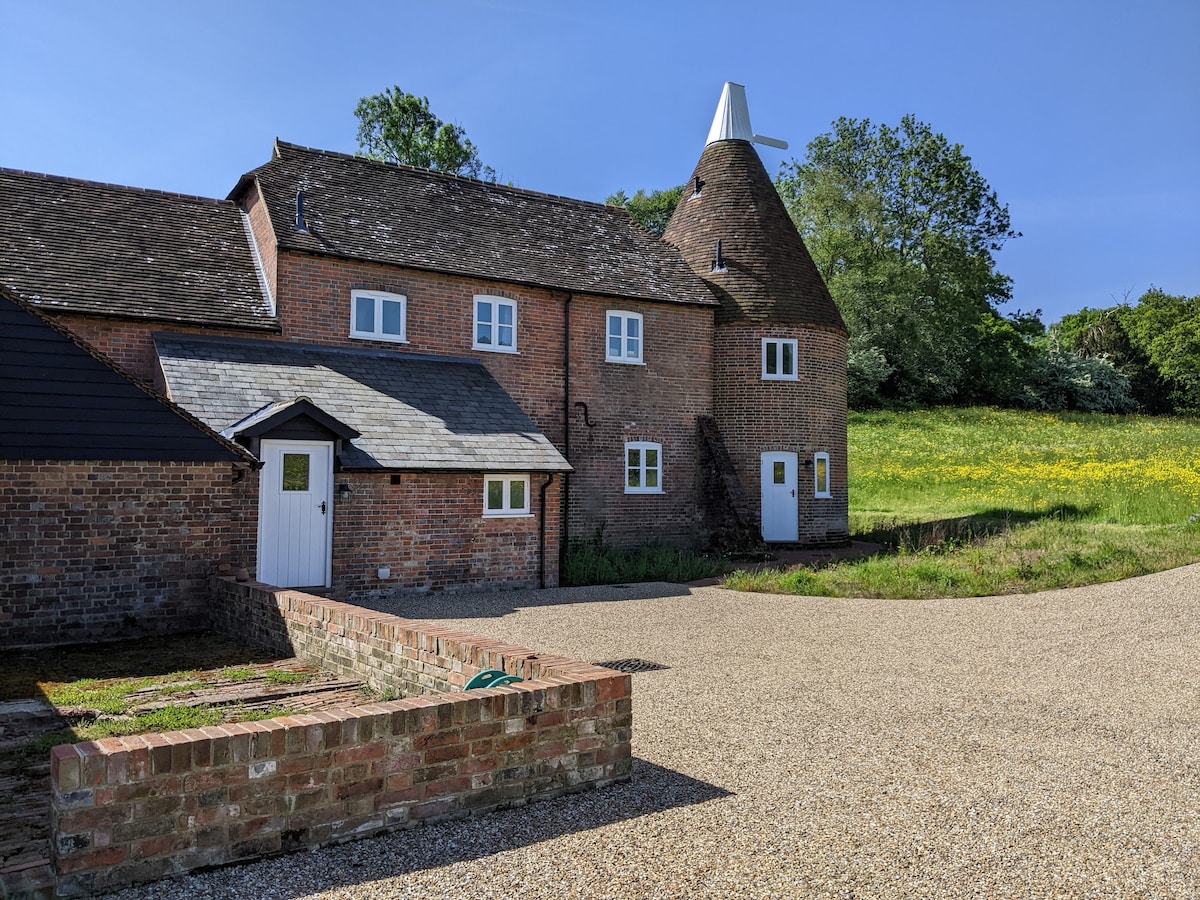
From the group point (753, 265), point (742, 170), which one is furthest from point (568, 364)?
point (742, 170)

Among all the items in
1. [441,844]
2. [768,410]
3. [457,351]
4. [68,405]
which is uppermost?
[457,351]

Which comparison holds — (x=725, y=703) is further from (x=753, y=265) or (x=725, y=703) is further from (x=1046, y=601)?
(x=753, y=265)

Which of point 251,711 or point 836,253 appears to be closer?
point 251,711

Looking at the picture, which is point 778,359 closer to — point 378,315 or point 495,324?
point 495,324

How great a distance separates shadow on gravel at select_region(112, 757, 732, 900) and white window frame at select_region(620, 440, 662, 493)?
15.2 metres

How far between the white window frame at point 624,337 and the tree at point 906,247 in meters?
28.8

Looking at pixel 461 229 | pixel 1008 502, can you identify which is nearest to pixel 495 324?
pixel 461 229

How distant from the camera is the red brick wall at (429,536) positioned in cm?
1536

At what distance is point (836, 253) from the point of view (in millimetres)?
48781

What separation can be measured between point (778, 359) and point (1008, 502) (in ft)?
36.3

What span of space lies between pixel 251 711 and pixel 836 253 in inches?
1805

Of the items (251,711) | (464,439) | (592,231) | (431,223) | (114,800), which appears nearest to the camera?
(114,800)

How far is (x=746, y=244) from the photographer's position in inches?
950

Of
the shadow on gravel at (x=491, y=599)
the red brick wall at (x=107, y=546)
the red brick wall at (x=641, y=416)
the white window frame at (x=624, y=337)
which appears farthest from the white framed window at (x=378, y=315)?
the red brick wall at (x=107, y=546)
